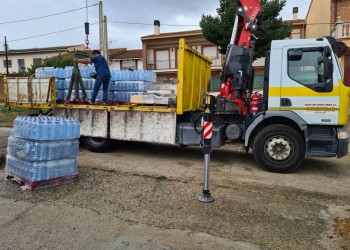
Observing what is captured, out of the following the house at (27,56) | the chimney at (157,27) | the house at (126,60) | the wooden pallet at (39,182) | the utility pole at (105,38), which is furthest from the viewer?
the house at (27,56)

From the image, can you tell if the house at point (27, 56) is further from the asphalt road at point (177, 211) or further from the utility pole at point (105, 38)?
the asphalt road at point (177, 211)

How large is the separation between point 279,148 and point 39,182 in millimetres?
4722

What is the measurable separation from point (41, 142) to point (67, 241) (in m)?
2.20

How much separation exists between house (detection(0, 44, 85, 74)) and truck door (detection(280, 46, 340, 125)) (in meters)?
45.5

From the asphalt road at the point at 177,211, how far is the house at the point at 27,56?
1797 inches

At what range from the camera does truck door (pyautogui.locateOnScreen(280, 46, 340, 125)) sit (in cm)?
654

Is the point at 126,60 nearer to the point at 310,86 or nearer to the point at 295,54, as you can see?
the point at 295,54

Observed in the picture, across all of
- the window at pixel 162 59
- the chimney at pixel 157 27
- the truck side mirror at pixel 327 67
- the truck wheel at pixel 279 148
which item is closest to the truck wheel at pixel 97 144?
the truck wheel at pixel 279 148

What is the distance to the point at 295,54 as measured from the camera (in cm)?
670

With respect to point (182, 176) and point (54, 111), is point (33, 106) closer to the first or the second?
point (54, 111)

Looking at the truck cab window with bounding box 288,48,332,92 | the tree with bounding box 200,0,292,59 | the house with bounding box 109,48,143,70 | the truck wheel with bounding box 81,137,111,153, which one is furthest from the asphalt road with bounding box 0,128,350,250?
the house with bounding box 109,48,143,70

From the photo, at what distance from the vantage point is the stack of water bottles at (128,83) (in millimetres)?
8750

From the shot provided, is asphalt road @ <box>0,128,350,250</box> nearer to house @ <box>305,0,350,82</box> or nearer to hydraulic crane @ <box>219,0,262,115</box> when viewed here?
hydraulic crane @ <box>219,0,262,115</box>

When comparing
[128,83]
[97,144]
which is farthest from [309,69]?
[97,144]
